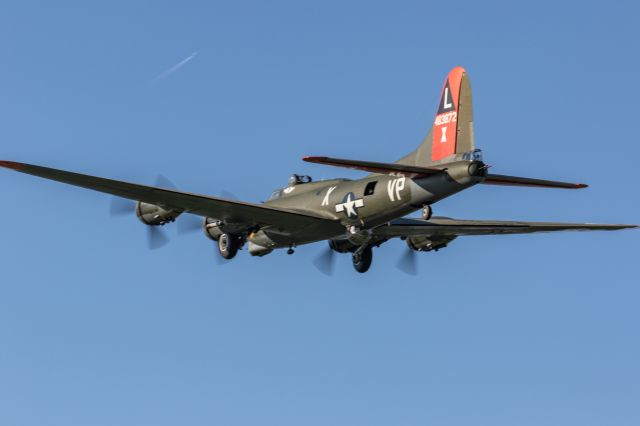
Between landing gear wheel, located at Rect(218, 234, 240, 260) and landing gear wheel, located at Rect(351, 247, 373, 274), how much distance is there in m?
5.98

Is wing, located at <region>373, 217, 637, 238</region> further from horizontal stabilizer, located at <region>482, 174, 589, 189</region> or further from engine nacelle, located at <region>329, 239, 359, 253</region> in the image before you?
horizontal stabilizer, located at <region>482, 174, 589, 189</region>

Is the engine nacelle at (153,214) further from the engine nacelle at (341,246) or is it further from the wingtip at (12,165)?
the wingtip at (12,165)

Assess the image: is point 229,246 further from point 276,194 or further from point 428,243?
point 428,243

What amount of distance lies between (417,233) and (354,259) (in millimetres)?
3402

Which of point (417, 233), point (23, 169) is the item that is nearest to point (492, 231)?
point (417, 233)

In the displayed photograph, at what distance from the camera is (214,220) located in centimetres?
5512

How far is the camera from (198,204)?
51.1 meters

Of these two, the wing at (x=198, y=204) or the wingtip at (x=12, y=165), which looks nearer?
the wingtip at (x=12, y=165)

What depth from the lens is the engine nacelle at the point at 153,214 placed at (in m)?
53.4

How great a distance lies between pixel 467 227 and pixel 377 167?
1331cm

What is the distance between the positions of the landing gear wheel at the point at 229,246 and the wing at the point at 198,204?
1263 mm

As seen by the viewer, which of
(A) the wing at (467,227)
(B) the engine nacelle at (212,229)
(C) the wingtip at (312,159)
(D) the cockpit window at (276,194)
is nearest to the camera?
(C) the wingtip at (312,159)

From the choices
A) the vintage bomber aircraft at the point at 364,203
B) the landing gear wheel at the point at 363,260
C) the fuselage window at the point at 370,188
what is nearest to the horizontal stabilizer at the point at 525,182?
the vintage bomber aircraft at the point at 364,203

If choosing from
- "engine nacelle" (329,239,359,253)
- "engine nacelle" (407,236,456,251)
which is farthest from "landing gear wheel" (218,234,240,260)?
"engine nacelle" (407,236,456,251)
